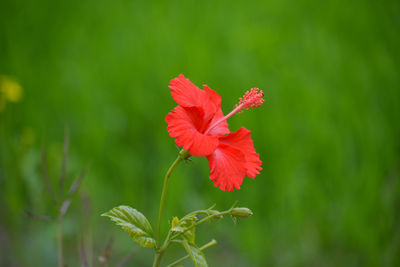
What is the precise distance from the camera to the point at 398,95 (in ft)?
8.04

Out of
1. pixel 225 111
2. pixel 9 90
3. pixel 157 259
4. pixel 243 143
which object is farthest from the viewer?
pixel 225 111

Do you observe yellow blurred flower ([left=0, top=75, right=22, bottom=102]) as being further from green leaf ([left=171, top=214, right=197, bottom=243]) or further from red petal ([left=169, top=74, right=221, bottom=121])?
green leaf ([left=171, top=214, right=197, bottom=243])

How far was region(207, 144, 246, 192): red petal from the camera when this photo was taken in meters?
0.77

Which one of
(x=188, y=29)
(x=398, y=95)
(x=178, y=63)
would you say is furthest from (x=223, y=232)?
(x=188, y=29)

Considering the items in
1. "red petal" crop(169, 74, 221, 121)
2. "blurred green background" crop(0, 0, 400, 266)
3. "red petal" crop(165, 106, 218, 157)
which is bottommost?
"blurred green background" crop(0, 0, 400, 266)

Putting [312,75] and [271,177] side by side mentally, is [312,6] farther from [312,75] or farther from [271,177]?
[271,177]

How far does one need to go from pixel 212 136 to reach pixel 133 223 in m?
0.22

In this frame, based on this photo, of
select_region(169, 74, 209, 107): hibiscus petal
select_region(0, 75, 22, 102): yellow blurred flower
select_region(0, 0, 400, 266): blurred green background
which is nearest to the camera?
select_region(169, 74, 209, 107): hibiscus petal

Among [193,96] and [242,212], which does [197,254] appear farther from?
[193,96]

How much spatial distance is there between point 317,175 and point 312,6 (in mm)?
1797

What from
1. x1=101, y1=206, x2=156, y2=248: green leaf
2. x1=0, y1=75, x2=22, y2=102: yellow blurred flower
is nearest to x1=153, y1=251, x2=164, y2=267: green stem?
x1=101, y1=206, x2=156, y2=248: green leaf

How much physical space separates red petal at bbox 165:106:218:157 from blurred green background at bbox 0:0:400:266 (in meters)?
0.84

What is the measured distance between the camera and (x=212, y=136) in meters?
0.79

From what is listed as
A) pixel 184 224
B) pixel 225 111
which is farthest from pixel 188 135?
pixel 225 111
